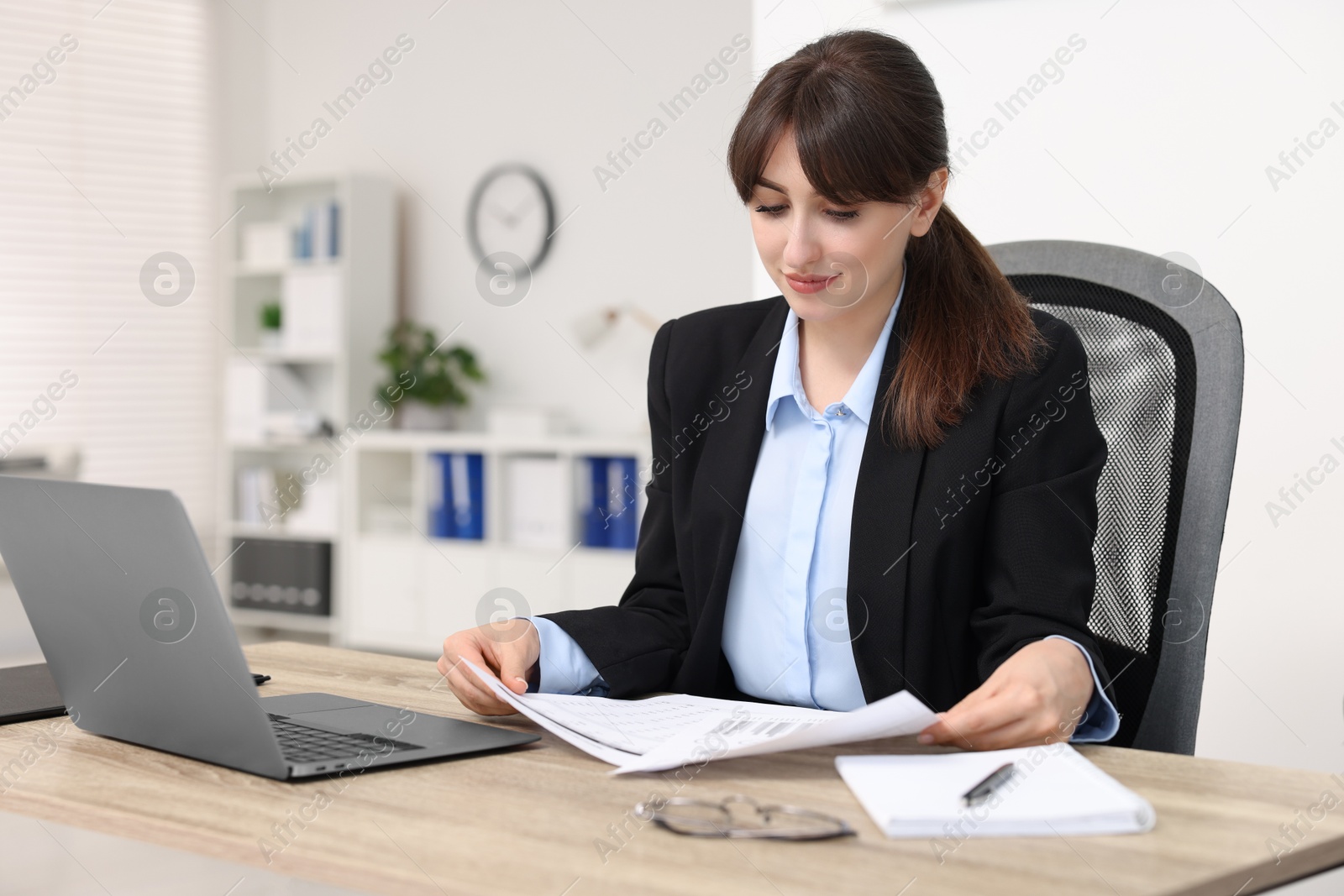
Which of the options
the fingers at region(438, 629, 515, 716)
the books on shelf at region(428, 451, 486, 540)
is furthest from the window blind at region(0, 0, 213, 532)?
the fingers at region(438, 629, 515, 716)

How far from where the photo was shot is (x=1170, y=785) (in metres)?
0.88

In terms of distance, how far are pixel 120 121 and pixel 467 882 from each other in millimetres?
5321

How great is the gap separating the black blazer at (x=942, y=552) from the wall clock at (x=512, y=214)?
3606mm

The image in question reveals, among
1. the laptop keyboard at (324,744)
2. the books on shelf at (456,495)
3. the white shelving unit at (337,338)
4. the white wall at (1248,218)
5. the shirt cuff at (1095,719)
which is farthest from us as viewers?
the white shelving unit at (337,338)

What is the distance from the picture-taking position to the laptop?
33.7 inches

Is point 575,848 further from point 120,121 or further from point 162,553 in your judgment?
point 120,121

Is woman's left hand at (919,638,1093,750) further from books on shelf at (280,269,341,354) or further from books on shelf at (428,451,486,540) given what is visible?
books on shelf at (280,269,341,354)

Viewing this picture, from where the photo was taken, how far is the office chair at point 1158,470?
4.10 feet

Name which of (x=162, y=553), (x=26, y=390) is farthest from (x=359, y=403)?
(x=162, y=553)

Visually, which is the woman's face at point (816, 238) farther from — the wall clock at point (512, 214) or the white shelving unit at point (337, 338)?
the white shelving unit at point (337, 338)

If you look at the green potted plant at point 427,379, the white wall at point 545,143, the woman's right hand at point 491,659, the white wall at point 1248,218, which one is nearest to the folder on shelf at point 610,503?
the white wall at point 545,143

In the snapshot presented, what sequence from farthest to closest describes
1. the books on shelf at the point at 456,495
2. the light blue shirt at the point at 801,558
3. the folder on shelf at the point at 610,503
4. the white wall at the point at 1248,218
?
the books on shelf at the point at 456,495
the folder on shelf at the point at 610,503
the white wall at the point at 1248,218
the light blue shirt at the point at 801,558

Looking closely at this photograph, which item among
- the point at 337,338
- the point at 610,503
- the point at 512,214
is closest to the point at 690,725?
the point at 610,503

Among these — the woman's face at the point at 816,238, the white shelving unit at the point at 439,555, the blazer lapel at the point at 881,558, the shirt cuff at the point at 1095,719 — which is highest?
the woman's face at the point at 816,238
